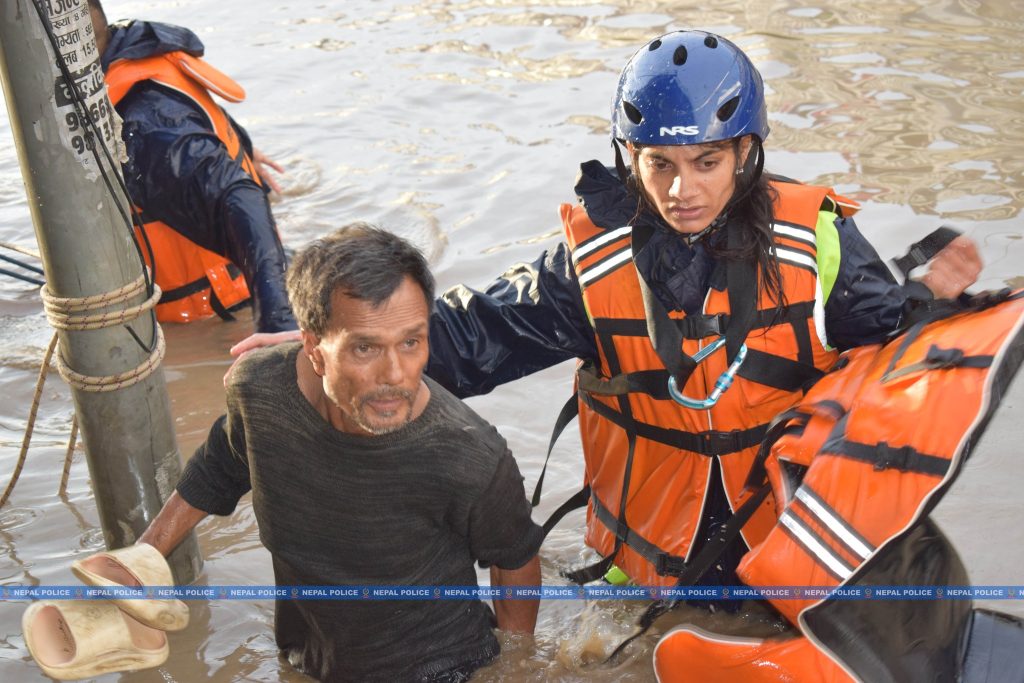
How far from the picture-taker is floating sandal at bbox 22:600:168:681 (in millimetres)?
3061

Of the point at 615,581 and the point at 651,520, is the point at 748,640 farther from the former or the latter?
the point at 615,581

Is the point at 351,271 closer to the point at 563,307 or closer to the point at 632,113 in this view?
the point at 563,307

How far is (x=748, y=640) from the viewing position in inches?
125

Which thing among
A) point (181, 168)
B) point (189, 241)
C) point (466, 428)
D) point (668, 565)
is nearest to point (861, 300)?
point (668, 565)

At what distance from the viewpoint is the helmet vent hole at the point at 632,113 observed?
3570 millimetres

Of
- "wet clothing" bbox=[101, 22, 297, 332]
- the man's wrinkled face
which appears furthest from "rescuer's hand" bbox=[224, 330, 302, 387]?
"wet clothing" bbox=[101, 22, 297, 332]

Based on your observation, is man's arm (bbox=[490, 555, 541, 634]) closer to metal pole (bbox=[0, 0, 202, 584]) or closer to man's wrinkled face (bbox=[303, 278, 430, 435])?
man's wrinkled face (bbox=[303, 278, 430, 435])

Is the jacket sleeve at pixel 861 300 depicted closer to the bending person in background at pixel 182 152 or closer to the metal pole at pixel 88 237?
the metal pole at pixel 88 237

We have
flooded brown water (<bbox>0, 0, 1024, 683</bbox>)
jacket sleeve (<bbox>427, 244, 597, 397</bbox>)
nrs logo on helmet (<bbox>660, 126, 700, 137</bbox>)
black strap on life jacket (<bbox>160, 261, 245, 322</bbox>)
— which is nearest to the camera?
nrs logo on helmet (<bbox>660, 126, 700, 137</bbox>)

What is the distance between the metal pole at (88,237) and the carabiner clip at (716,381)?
1.67 m

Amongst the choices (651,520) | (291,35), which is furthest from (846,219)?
(291,35)

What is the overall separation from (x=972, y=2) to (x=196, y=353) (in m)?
8.46

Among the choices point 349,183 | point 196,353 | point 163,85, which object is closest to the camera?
point 163,85

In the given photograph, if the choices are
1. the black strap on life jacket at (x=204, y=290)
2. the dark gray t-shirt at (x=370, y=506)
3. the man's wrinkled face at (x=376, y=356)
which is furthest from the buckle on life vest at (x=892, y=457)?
the black strap on life jacket at (x=204, y=290)
